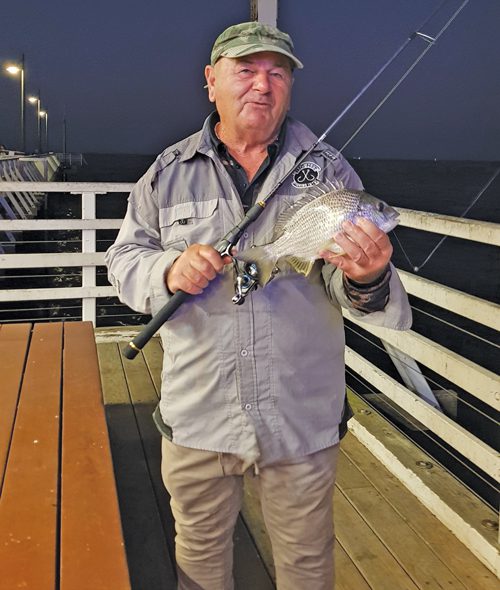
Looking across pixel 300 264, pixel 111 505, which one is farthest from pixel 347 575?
pixel 300 264

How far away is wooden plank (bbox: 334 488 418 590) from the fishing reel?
4.86 feet

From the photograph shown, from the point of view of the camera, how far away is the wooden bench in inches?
61.8

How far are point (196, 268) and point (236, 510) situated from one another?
816 mm

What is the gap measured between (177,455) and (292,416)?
37cm

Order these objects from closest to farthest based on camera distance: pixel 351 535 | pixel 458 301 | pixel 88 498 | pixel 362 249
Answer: pixel 362 249 → pixel 88 498 → pixel 351 535 → pixel 458 301

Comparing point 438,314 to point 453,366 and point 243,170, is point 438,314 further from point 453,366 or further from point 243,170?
point 243,170

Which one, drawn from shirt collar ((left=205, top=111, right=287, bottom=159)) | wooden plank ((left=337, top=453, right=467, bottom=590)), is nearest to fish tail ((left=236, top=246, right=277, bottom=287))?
shirt collar ((left=205, top=111, right=287, bottom=159))

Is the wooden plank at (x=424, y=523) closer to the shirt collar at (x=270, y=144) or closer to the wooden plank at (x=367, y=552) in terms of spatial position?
the wooden plank at (x=367, y=552)

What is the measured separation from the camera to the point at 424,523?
3.09 m

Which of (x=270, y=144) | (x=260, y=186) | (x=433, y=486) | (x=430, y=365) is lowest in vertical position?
(x=433, y=486)

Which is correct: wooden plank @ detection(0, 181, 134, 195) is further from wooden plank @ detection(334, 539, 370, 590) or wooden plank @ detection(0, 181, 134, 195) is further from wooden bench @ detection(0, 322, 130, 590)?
wooden plank @ detection(334, 539, 370, 590)

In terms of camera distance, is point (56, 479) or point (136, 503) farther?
point (136, 503)

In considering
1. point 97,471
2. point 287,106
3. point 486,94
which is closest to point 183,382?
point 97,471

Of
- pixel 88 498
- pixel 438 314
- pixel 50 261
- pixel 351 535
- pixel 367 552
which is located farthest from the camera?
pixel 438 314
